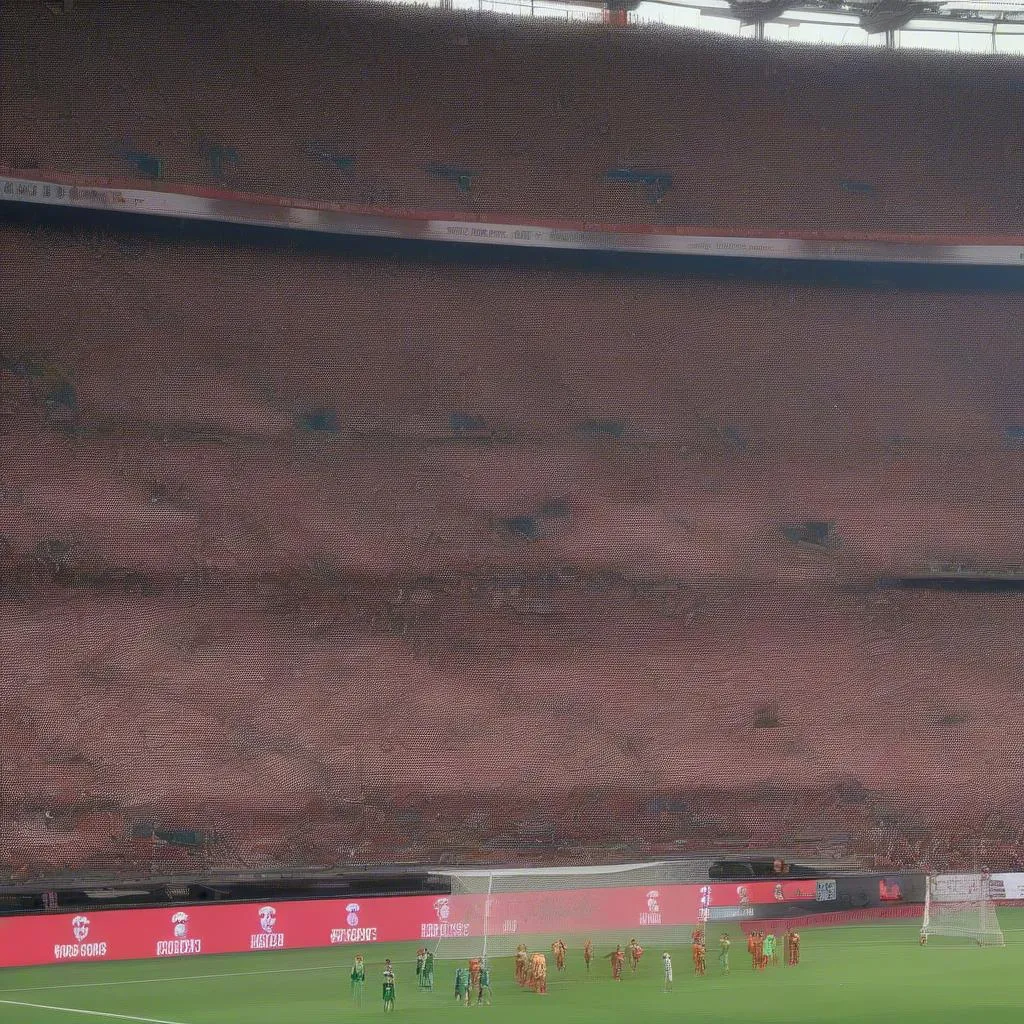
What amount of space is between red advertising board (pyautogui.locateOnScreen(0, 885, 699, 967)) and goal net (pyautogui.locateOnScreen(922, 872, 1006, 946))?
551 centimetres

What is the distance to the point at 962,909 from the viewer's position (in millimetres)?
32094

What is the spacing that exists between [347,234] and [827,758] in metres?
19.4

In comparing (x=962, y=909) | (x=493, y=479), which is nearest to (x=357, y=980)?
(x=962, y=909)

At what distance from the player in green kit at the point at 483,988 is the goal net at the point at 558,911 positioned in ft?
5.02

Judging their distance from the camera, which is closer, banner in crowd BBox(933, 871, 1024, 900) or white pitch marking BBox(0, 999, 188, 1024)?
white pitch marking BBox(0, 999, 188, 1024)

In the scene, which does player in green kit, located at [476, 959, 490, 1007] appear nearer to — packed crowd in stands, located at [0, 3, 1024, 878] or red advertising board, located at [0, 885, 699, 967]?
red advertising board, located at [0, 885, 699, 967]

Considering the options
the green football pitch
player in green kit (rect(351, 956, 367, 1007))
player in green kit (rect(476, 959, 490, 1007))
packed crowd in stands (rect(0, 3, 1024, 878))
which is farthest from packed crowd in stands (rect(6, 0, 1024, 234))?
player in green kit (rect(476, 959, 490, 1007))

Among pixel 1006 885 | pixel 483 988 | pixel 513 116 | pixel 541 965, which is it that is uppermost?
pixel 513 116

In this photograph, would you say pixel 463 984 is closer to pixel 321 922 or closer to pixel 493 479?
pixel 321 922

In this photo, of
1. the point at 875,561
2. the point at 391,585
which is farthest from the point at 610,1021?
the point at 875,561

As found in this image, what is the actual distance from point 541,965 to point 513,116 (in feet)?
93.5

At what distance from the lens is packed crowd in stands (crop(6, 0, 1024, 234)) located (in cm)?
4150

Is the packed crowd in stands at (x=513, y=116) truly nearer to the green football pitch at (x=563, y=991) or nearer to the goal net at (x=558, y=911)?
the goal net at (x=558, y=911)

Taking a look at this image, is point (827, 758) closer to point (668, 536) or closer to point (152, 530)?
point (668, 536)
